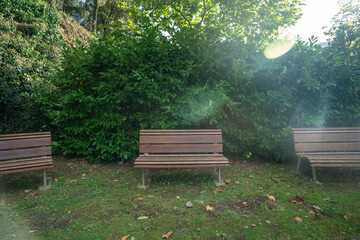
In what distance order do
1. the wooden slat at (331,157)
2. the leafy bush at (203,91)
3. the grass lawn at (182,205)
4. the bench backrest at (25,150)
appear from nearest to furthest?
1. the grass lawn at (182,205)
2. the bench backrest at (25,150)
3. the wooden slat at (331,157)
4. the leafy bush at (203,91)

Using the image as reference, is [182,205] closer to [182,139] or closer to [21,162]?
[182,139]

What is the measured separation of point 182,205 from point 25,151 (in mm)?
2988

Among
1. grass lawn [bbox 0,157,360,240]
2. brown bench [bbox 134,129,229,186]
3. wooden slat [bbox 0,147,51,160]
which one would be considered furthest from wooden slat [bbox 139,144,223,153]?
wooden slat [bbox 0,147,51,160]

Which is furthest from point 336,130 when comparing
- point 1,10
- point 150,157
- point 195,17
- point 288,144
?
point 1,10

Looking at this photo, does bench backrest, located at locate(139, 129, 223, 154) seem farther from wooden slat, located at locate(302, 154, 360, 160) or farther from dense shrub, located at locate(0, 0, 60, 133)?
dense shrub, located at locate(0, 0, 60, 133)

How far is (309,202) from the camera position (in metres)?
3.08

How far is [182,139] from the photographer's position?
402cm

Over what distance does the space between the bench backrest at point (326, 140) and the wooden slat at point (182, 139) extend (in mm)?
1700

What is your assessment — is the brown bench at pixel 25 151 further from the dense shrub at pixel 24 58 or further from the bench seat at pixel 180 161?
the dense shrub at pixel 24 58

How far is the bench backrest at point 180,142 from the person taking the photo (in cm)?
397

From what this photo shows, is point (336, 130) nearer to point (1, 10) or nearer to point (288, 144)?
point (288, 144)

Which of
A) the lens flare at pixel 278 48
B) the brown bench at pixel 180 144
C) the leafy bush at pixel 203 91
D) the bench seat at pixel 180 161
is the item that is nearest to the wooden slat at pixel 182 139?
the brown bench at pixel 180 144

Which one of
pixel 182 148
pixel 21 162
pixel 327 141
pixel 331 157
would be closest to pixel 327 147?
pixel 327 141

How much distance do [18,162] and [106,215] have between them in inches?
80.4
